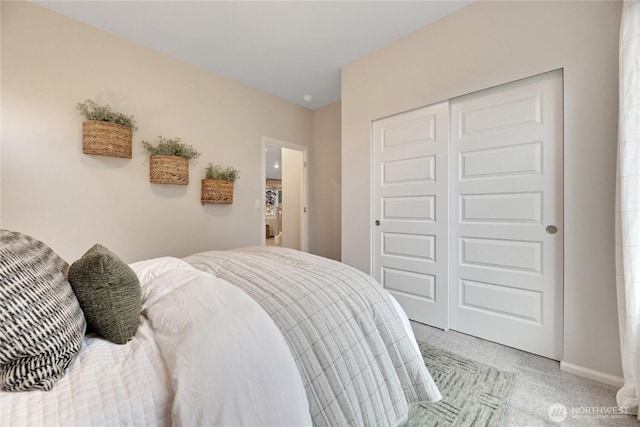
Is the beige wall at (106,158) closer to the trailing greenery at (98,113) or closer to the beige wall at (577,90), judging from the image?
the trailing greenery at (98,113)

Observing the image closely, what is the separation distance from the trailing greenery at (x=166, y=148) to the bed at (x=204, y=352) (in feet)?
6.04

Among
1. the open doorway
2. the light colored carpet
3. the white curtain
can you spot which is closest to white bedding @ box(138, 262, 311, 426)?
the light colored carpet

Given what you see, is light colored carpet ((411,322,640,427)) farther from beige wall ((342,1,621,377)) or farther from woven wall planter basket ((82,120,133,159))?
woven wall planter basket ((82,120,133,159))

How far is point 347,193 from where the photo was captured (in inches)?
114

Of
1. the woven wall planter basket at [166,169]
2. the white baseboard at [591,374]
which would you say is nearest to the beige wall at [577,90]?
the white baseboard at [591,374]

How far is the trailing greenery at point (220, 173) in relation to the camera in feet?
9.62

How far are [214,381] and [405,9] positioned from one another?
2751 mm

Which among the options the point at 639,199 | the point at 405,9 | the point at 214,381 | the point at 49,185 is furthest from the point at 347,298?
the point at 49,185

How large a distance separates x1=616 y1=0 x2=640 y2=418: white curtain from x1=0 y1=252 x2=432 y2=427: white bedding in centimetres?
175

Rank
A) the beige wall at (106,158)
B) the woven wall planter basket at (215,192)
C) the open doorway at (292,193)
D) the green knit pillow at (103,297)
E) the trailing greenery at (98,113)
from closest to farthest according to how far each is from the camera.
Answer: the green knit pillow at (103,297) < the beige wall at (106,158) < the trailing greenery at (98,113) < the woven wall planter basket at (215,192) < the open doorway at (292,193)

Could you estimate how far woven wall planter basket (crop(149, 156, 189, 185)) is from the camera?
8.16 feet

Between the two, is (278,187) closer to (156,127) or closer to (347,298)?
(156,127)

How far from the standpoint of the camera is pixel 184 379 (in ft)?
2.02

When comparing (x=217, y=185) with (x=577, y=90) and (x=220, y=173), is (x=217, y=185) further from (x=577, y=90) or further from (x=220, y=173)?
(x=577, y=90)
